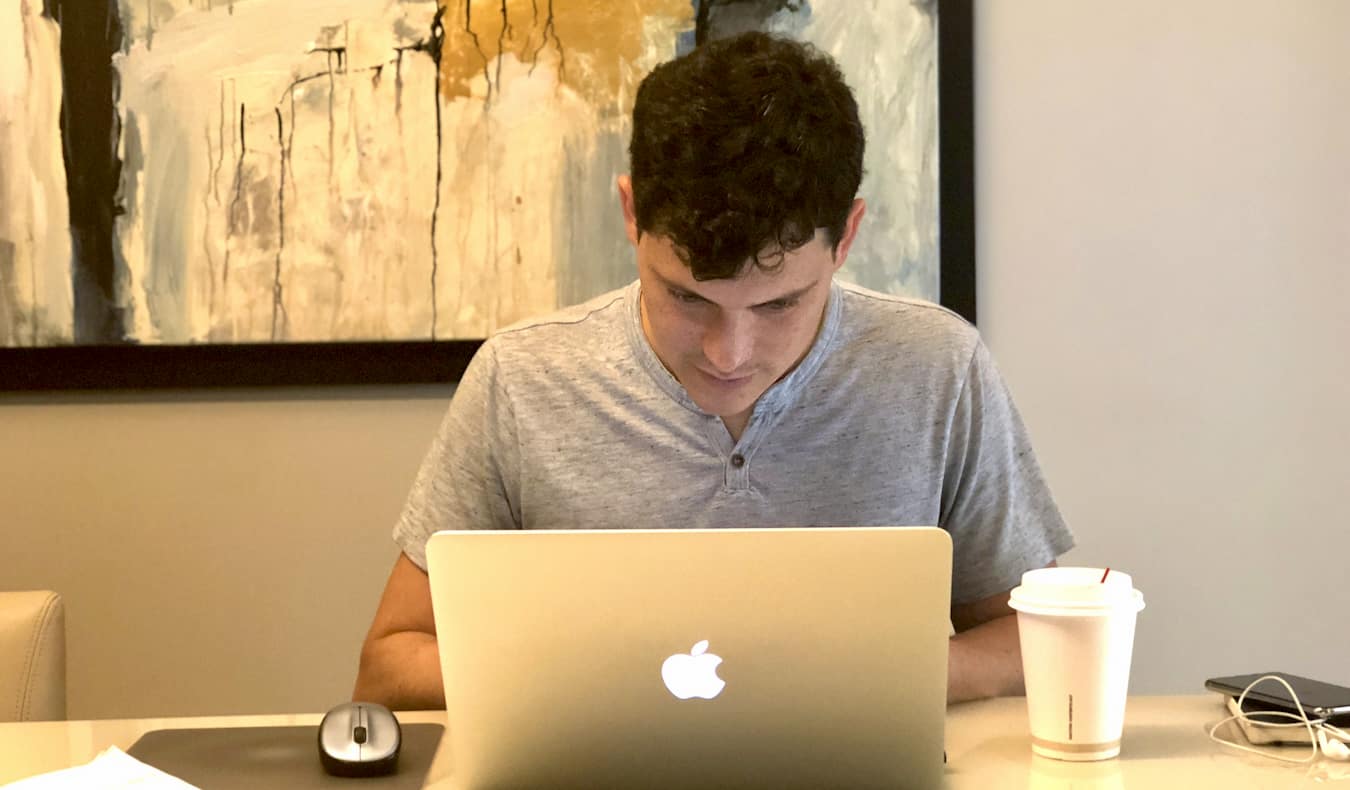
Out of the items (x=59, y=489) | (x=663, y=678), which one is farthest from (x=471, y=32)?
(x=663, y=678)

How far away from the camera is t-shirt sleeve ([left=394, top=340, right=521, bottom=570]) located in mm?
1615

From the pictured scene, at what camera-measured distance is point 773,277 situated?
131cm

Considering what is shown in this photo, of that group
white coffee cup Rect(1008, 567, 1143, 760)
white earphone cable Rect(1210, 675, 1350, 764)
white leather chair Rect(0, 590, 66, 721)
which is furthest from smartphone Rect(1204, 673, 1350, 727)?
Answer: white leather chair Rect(0, 590, 66, 721)

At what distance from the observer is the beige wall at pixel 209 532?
7.22ft

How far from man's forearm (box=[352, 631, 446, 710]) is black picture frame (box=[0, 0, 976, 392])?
2.37 feet

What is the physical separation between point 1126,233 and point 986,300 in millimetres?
251

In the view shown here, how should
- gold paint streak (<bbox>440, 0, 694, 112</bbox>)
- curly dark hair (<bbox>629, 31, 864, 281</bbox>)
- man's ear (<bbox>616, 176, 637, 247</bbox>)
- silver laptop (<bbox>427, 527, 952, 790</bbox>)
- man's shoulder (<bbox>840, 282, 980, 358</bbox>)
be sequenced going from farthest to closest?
gold paint streak (<bbox>440, 0, 694, 112</bbox>) < man's shoulder (<bbox>840, 282, 980, 358</bbox>) < man's ear (<bbox>616, 176, 637, 247</bbox>) < curly dark hair (<bbox>629, 31, 864, 281</bbox>) < silver laptop (<bbox>427, 527, 952, 790</bbox>)

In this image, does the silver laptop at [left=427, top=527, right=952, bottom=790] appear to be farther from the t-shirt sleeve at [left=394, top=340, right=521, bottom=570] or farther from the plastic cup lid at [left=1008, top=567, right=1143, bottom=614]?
the t-shirt sleeve at [left=394, top=340, right=521, bottom=570]

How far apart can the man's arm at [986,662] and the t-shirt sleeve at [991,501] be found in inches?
3.4

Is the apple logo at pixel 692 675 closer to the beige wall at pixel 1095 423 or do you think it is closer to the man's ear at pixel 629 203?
→ the man's ear at pixel 629 203

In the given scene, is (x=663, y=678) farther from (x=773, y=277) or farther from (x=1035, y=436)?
(x=1035, y=436)

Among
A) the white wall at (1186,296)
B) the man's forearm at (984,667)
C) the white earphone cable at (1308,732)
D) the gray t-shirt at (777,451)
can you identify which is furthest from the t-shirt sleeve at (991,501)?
the white wall at (1186,296)

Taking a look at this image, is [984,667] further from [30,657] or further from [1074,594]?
[30,657]

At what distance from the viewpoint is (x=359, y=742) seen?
1.19 m
